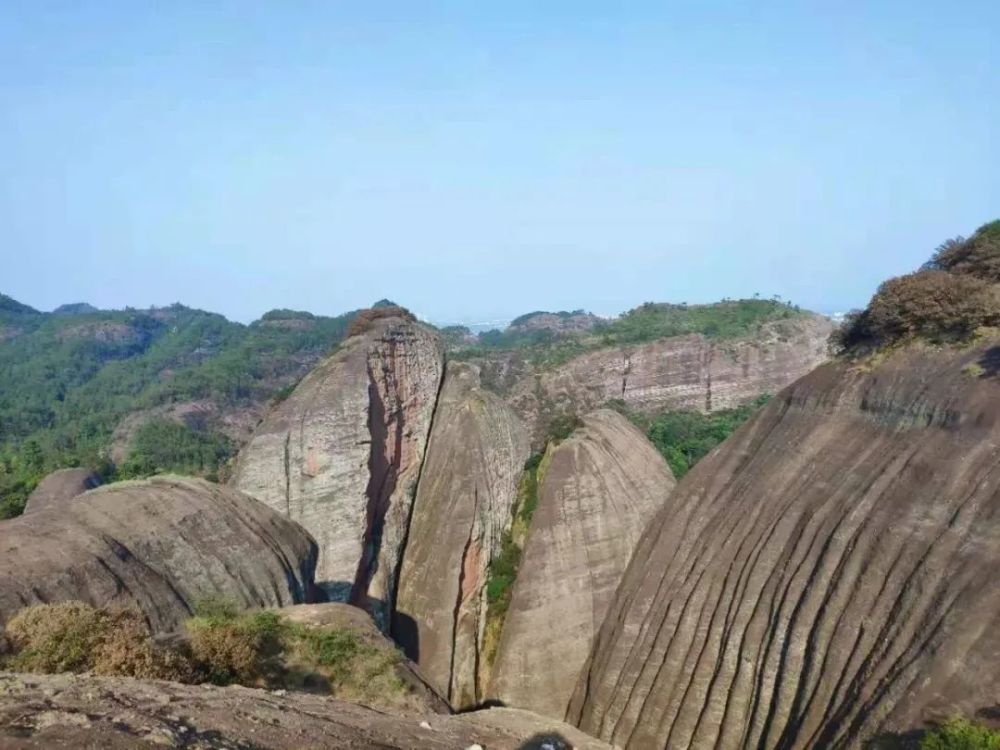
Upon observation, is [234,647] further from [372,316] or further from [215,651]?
[372,316]

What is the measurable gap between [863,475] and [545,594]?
6.89 meters

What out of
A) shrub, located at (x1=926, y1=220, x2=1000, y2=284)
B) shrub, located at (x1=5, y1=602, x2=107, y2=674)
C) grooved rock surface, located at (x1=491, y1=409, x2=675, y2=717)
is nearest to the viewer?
shrub, located at (x1=5, y1=602, x2=107, y2=674)

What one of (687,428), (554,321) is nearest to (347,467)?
(687,428)

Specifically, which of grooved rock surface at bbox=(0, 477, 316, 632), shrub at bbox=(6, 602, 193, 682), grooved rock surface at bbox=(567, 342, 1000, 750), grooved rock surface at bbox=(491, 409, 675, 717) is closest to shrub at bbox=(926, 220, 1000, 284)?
grooved rock surface at bbox=(567, 342, 1000, 750)

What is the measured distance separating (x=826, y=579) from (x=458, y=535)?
28.4 ft

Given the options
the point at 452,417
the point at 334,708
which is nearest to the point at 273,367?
the point at 452,417

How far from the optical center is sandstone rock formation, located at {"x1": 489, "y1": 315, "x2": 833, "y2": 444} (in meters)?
53.9

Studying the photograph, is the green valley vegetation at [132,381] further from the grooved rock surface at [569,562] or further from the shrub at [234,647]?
the shrub at [234,647]

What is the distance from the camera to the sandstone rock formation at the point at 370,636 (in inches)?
447

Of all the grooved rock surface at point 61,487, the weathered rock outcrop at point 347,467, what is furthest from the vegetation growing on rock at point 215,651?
the grooved rock surface at point 61,487

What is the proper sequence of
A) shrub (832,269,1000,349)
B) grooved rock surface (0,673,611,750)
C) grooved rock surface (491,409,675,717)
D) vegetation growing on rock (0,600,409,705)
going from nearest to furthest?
1. grooved rock surface (0,673,611,750)
2. vegetation growing on rock (0,600,409,705)
3. shrub (832,269,1000,349)
4. grooved rock surface (491,409,675,717)

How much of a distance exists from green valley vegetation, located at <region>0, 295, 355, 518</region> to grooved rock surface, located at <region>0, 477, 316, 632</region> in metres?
19.0

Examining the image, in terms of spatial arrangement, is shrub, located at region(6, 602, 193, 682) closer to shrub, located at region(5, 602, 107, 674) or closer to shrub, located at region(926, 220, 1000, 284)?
shrub, located at region(5, 602, 107, 674)

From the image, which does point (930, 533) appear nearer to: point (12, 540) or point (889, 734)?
point (889, 734)
